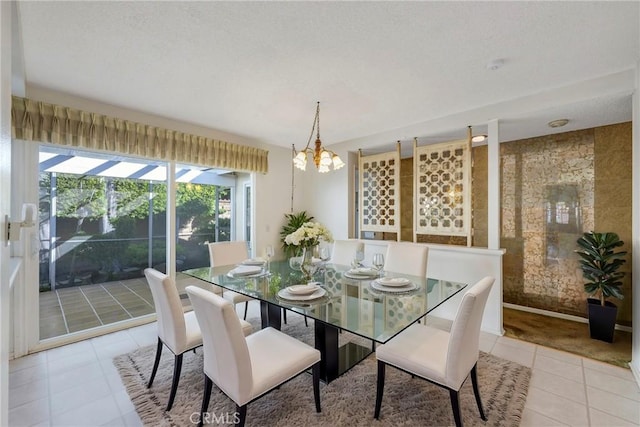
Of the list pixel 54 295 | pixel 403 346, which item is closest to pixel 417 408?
pixel 403 346

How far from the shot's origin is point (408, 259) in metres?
2.83

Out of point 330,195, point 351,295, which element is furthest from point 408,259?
point 330,195

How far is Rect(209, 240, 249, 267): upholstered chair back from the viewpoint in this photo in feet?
10.2

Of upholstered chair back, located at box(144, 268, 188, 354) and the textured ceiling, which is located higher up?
the textured ceiling

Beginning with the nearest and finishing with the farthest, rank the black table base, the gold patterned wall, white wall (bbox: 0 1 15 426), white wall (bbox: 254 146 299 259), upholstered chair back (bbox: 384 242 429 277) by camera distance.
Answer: white wall (bbox: 0 1 15 426), the black table base, upholstered chair back (bbox: 384 242 429 277), the gold patterned wall, white wall (bbox: 254 146 299 259)

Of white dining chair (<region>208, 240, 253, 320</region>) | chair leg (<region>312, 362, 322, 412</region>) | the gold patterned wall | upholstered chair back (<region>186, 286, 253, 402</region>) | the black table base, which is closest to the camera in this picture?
upholstered chair back (<region>186, 286, 253, 402</region>)

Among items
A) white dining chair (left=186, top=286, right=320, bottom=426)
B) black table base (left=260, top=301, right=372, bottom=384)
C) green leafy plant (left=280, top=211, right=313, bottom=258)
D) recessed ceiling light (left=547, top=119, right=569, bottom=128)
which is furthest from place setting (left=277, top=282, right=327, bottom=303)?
recessed ceiling light (left=547, top=119, right=569, bottom=128)

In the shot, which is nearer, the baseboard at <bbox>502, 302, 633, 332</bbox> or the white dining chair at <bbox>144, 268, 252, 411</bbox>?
the white dining chair at <bbox>144, 268, 252, 411</bbox>

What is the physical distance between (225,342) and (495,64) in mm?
2773

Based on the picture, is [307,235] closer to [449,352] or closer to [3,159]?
[449,352]

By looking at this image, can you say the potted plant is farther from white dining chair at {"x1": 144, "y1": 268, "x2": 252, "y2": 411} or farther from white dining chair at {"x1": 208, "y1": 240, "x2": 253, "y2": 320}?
white dining chair at {"x1": 144, "y1": 268, "x2": 252, "y2": 411}

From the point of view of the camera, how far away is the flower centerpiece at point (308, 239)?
2.42 meters

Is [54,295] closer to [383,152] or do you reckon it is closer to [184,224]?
[184,224]

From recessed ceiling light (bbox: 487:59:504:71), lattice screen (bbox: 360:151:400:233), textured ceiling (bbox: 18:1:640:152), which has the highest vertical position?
textured ceiling (bbox: 18:1:640:152)
